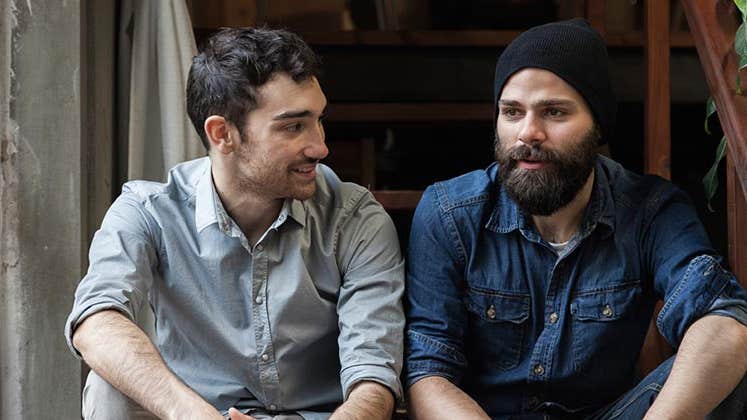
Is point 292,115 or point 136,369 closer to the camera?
point 136,369

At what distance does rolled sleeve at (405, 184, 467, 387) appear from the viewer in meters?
2.75

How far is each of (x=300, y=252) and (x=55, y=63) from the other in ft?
3.05

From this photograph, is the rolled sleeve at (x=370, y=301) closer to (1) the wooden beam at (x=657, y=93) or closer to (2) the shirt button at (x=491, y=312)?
(2) the shirt button at (x=491, y=312)

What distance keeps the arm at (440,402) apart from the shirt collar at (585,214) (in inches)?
16.0

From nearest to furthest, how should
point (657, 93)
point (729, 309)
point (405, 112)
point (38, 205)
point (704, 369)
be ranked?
point (704, 369) → point (729, 309) → point (38, 205) → point (657, 93) → point (405, 112)

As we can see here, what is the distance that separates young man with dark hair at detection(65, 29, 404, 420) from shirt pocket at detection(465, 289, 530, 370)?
19cm

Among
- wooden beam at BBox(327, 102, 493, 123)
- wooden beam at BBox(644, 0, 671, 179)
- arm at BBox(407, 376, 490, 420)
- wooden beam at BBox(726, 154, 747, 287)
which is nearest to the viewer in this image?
arm at BBox(407, 376, 490, 420)

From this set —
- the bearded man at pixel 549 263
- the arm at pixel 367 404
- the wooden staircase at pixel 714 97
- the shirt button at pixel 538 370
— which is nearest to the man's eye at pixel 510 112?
the bearded man at pixel 549 263

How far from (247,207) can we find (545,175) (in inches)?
28.0

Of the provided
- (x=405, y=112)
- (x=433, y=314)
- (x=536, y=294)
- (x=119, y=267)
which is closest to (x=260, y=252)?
(x=119, y=267)

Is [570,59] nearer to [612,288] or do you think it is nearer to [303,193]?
[612,288]

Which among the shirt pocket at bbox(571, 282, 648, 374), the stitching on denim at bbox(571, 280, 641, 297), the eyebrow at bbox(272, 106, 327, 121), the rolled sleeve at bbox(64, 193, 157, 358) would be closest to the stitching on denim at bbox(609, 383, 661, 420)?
the shirt pocket at bbox(571, 282, 648, 374)

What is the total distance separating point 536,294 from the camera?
9.23 feet

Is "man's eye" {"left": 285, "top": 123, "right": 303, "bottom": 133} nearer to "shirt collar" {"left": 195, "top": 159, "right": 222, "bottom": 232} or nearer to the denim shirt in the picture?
"shirt collar" {"left": 195, "top": 159, "right": 222, "bottom": 232}
